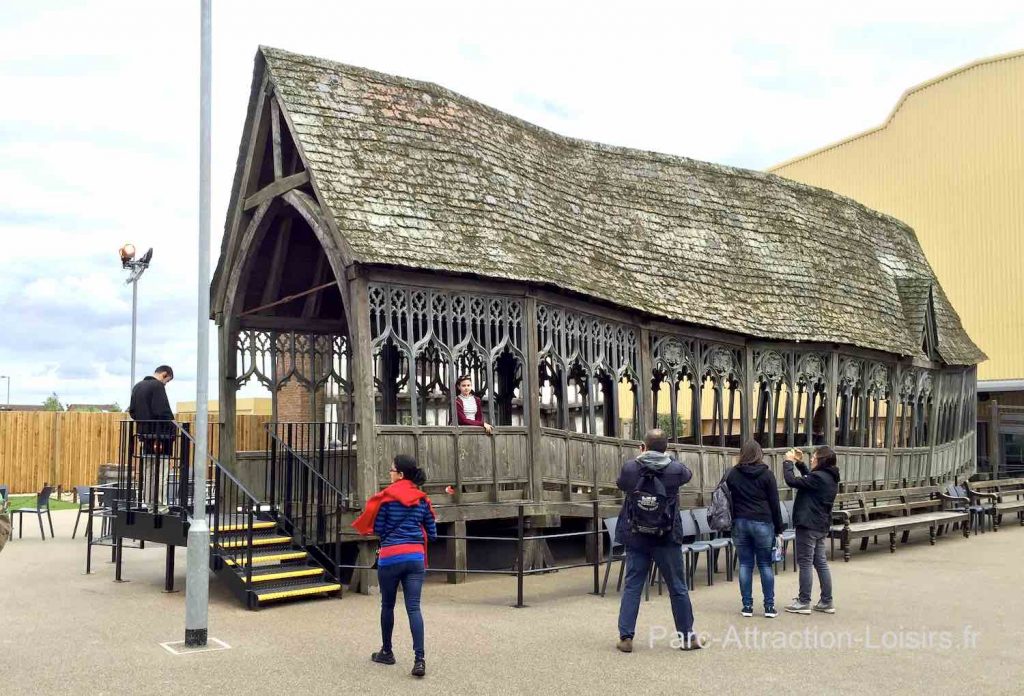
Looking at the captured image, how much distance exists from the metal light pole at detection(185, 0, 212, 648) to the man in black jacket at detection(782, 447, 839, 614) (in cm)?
605

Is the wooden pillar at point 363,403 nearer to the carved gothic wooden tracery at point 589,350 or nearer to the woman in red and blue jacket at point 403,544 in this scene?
the carved gothic wooden tracery at point 589,350

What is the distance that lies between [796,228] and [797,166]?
24489 millimetres

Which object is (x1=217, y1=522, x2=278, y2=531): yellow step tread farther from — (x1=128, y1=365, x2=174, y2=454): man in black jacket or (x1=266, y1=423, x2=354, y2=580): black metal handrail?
(x1=128, y1=365, x2=174, y2=454): man in black jacket

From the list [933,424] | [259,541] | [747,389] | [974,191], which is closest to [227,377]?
[259,541]

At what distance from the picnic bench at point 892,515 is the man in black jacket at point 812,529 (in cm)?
393

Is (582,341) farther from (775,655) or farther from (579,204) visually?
(775,655)

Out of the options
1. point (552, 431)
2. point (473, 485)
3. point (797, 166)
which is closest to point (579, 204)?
point (552, 431)

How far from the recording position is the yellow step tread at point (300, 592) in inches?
436

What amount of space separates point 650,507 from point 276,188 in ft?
25.7

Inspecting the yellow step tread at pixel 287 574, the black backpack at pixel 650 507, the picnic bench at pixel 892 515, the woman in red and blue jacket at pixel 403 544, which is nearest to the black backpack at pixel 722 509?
the black backpack at pixel 650 507

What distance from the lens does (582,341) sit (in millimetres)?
15383

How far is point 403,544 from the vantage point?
8156 millimetres

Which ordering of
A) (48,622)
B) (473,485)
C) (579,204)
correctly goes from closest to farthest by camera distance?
(48,622) → (473,485) → (579,204)

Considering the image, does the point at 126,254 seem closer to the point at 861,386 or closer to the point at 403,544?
the point at 861,386
